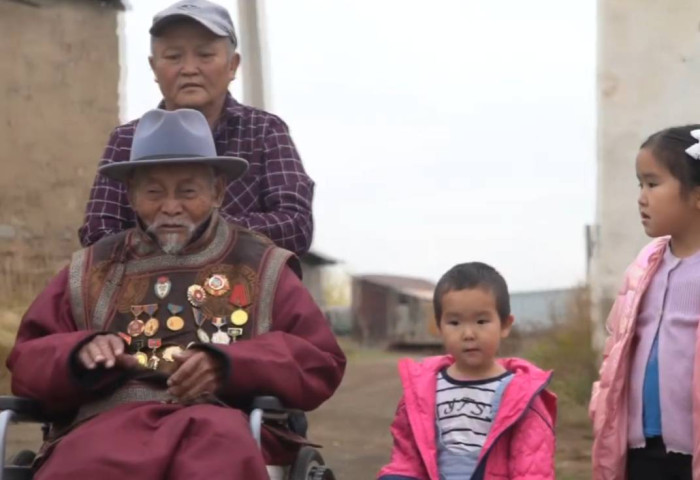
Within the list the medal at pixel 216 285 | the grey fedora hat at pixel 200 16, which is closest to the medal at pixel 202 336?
the medal at pixel 216 285

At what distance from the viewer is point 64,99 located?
9.58 meters

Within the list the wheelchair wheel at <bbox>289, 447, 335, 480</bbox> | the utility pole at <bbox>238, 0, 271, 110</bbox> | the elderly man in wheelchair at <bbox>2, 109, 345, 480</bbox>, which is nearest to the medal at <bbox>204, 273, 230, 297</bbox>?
the elderly man in wheelchair at <bbox>2, 109, 345, 480</bbox>

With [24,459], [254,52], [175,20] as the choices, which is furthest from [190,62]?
[254,52]

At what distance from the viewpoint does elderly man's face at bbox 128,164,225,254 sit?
11.3 ft

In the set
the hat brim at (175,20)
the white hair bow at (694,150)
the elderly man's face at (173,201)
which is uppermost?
the hat brim at (175,20)

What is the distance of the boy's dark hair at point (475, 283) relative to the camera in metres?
3.64

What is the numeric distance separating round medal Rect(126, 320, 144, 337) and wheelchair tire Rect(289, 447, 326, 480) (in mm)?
530

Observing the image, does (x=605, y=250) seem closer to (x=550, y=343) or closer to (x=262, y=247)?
(x=550, y=343)

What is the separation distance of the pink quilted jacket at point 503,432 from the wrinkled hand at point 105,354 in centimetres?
84

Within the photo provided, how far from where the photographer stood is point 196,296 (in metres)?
3.38

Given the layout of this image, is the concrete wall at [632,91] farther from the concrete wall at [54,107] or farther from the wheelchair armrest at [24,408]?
the wheelchair armrest at [24,408]

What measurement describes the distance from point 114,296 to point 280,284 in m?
0.45

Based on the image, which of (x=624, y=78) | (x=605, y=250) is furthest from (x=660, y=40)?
(x=605, y=250)

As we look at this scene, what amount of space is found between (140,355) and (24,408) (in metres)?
0.32
